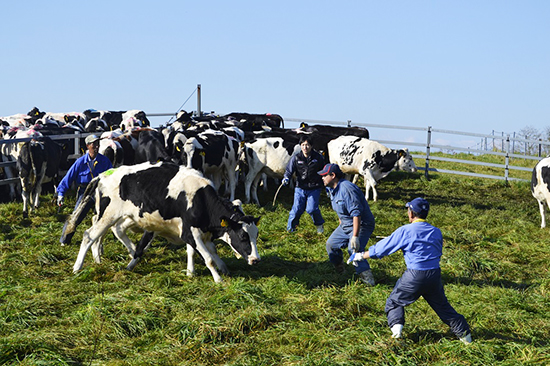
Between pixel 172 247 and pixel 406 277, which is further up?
pixel 406 277

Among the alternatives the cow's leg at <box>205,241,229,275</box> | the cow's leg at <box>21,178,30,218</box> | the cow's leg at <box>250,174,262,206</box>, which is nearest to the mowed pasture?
the cow's leg at <box>205,241,229,275</box>

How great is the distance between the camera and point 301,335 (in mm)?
6484

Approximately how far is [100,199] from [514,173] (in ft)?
62.1

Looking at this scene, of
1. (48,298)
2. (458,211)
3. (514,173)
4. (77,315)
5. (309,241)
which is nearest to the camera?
(77,315)

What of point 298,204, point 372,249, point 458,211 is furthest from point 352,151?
point 372,249

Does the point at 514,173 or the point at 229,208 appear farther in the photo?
the point at 514,173

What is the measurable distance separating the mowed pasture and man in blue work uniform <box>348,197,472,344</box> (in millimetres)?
204

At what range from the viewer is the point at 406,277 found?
6.31 m

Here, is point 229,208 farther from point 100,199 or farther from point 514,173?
point 514,173

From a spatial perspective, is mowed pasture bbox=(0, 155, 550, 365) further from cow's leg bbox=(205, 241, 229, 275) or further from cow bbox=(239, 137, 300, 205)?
cow bbox=(239, 137, 300, 205)

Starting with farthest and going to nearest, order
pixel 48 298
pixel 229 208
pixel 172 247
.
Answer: pixel 172 247, pixel 229 208, pixel 48 298

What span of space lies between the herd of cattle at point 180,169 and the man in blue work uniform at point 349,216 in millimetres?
1180

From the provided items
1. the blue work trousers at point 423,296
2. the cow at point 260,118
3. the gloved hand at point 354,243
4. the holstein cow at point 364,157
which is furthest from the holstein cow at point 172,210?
the cow at point 260,118

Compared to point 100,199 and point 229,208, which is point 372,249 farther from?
point 100,199
